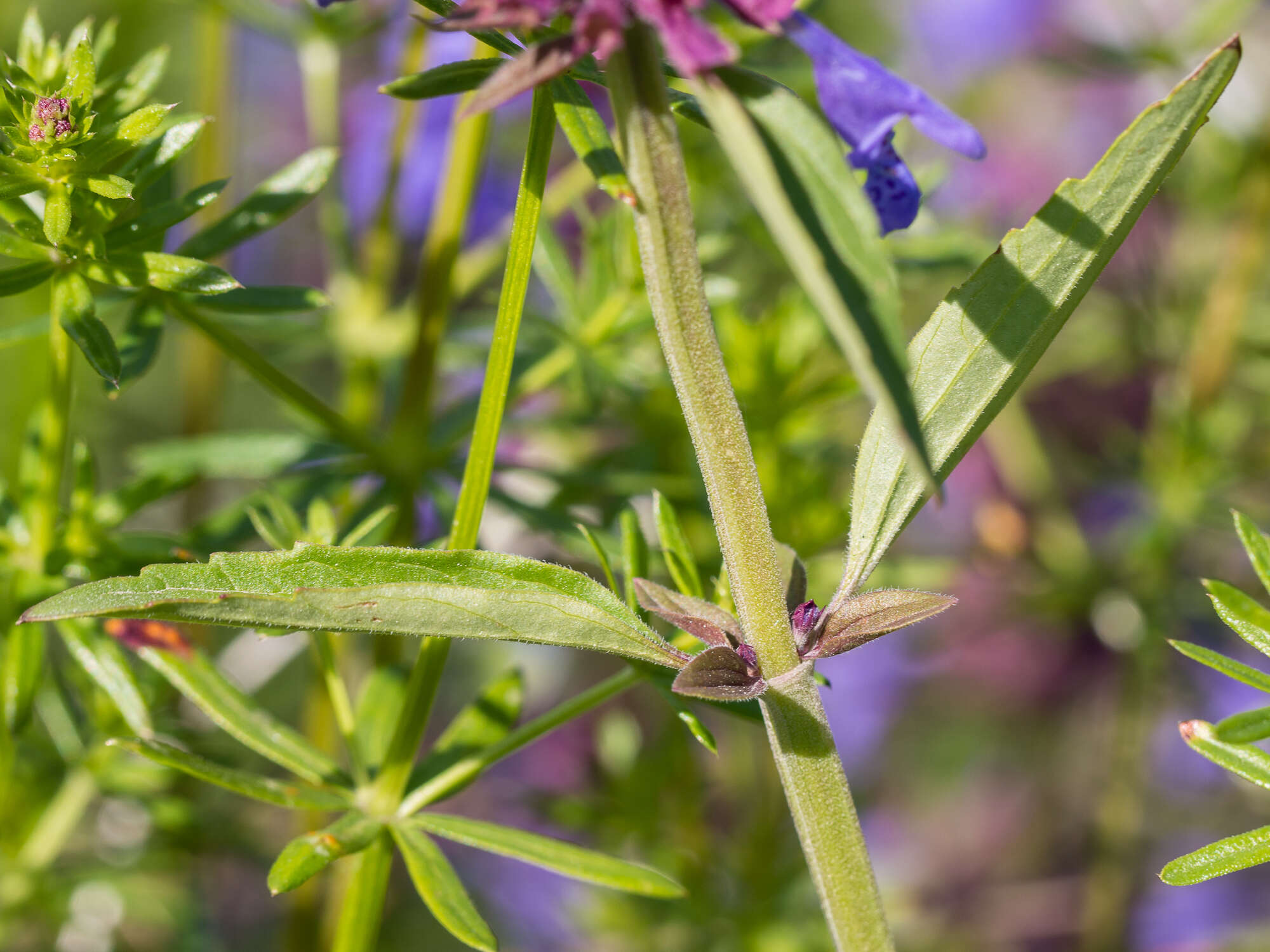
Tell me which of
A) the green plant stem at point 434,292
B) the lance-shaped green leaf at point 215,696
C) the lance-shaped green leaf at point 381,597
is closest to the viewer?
the lance-shaped green leaf at point 381,597

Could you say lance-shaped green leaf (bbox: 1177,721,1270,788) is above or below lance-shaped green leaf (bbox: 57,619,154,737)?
above

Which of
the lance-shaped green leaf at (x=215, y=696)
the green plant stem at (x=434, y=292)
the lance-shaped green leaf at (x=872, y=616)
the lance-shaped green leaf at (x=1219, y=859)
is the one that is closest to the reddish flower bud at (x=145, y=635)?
the lance-shaped green leaf at (x=215, y=696)

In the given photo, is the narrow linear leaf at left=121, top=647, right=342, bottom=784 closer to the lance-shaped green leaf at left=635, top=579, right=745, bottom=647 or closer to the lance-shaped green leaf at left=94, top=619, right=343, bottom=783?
the lance-shaped green leaf at left=94, top=619, right=343, bottom=783

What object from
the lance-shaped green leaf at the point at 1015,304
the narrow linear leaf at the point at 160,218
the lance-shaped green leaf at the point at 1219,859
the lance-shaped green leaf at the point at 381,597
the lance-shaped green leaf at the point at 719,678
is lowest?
the lance-shaped green leaf at the point at 1219,859

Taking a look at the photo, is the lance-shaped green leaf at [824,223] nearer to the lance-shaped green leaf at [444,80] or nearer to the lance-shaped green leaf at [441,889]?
the lance-shaped green leaf at [444,80]

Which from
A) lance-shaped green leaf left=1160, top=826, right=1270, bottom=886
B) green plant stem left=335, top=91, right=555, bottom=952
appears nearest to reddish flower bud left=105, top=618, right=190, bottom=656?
green plant stem left=335, top=91, right=555, bottom=952

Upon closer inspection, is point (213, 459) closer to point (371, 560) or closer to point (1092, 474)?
point (371, 560)
